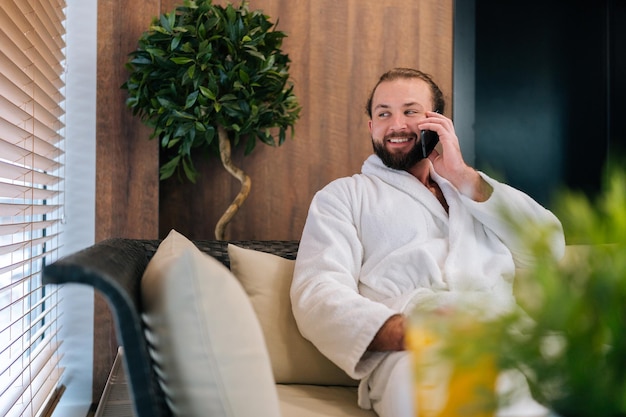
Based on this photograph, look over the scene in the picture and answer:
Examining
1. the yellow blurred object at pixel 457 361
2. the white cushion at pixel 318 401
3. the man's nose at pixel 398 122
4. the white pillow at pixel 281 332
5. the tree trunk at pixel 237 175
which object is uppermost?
the man's nose at pixel 398 122

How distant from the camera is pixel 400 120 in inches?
85.7

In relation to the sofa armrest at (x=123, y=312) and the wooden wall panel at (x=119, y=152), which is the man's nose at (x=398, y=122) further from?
the sofa armrest at (x=123, y=312)

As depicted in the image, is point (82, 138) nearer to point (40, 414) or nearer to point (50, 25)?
point (50, 25)

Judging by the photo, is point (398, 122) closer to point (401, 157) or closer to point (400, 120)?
point (400, 120)

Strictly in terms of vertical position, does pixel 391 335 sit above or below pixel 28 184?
below

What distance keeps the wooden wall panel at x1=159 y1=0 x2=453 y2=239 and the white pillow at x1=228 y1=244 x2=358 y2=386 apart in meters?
1.17

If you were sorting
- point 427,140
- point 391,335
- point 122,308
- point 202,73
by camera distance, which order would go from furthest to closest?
Result: point 202,73, point 427,140, point 391,335, point 122,308

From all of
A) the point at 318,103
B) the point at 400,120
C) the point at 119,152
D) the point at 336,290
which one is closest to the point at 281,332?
the point at 336,290

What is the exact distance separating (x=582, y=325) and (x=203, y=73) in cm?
209

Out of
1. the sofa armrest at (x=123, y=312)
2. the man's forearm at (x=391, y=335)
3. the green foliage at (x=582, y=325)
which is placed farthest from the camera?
the man's forearm at (x=391, y=335)

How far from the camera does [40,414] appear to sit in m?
2.29

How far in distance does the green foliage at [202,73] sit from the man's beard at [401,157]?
23.7 inches

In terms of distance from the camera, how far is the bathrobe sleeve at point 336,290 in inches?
61.2

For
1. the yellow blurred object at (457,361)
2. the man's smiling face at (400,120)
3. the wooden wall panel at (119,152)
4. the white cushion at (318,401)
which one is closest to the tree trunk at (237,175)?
the wooden wall panel at (119,152)
